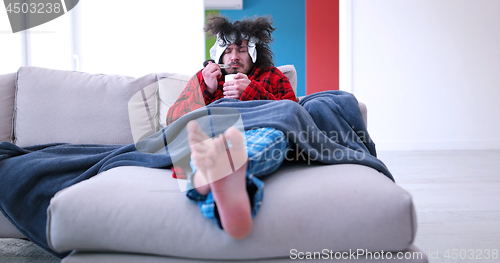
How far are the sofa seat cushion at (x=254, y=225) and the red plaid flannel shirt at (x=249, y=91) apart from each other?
24.1 inches

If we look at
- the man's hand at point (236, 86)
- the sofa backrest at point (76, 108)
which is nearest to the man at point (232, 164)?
the man's hand at point (236, 86)

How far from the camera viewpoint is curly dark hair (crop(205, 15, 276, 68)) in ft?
4.89

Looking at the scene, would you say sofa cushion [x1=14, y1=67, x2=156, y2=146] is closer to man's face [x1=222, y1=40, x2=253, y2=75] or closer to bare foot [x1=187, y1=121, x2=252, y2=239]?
man's face [x1=222, y1=40, x2=253, y2=75]

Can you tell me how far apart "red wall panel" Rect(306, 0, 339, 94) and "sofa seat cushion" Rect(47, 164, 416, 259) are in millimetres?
4351

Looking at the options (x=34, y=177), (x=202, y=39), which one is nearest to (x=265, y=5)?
(x=202, y=39)

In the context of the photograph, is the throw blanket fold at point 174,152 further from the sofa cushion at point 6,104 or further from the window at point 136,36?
the window at point 136,36

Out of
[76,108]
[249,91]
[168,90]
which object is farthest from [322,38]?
[76,108]

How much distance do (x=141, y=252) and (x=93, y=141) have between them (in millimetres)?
832

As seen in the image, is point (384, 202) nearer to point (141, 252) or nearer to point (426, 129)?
point (141, 252)

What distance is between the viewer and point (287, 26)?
21.8 feet

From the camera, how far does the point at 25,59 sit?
3.04 meters
